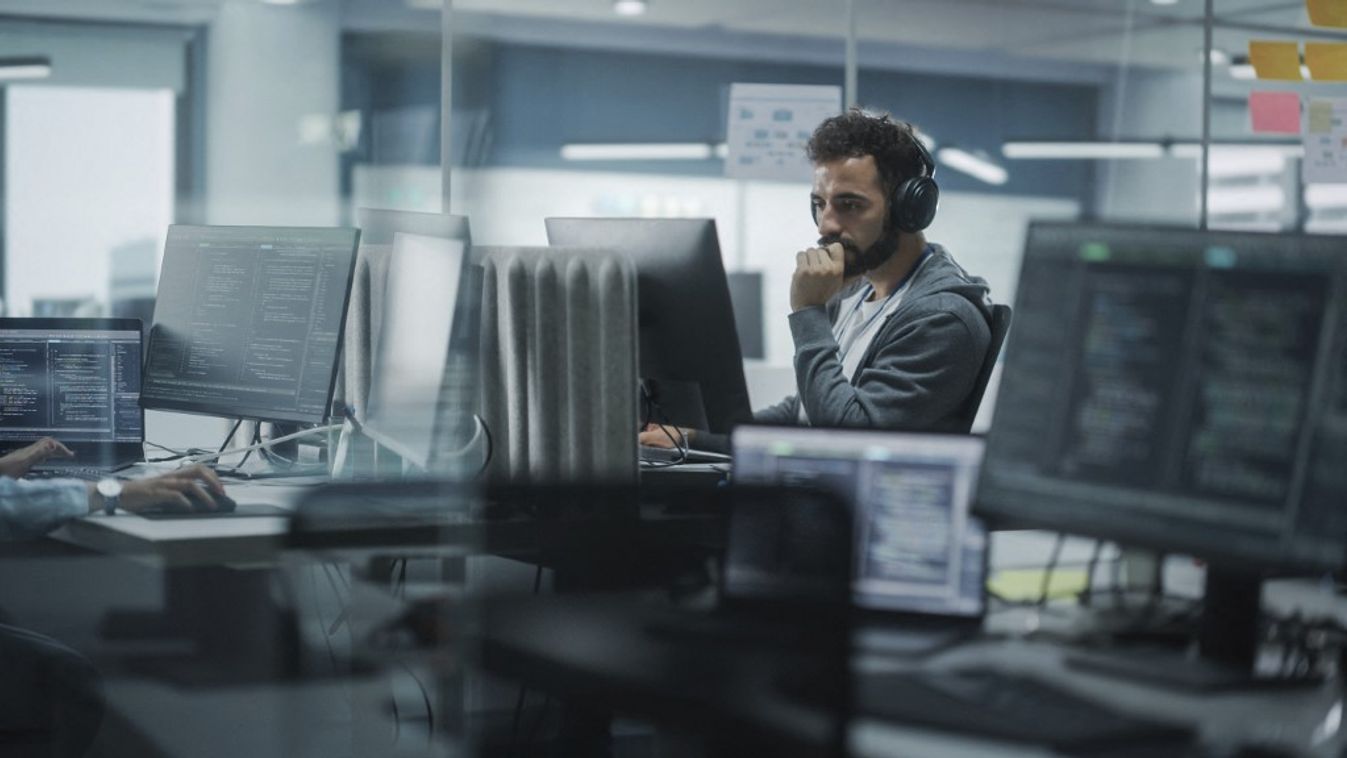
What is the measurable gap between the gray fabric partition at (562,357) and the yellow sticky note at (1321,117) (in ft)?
8.74

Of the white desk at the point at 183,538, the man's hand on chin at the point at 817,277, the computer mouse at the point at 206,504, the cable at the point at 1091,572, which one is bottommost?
the white desk at the point at 183,538

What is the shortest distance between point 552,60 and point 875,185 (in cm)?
335

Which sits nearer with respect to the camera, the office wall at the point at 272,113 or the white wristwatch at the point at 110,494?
the white wristwatch at the point at 110,494

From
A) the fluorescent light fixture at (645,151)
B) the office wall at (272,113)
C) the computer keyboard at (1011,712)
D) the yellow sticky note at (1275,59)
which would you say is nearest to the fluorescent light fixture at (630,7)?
the fluorescent light fixture at (645,151)

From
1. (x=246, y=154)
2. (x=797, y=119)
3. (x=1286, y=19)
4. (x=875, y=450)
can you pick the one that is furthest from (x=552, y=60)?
(x=875, y=450)

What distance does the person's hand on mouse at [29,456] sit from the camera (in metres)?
1.96

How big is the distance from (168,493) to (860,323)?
1.10 metres

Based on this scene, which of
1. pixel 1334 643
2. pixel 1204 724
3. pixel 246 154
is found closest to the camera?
pixel 1204 724

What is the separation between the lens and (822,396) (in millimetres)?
1977

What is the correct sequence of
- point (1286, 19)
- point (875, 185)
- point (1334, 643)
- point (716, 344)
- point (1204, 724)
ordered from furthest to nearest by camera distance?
point (1286, 19), point (875, 185), point (716, 344), point (1334, 643), point (1204, 724)

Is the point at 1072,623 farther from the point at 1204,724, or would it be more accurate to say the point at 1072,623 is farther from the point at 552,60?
the point at 552,60

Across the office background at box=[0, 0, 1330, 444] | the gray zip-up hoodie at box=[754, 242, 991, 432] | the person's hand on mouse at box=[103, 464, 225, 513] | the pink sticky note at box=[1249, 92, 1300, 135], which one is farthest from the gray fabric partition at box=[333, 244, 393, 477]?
the pink sticky note at box=[1249, 92, 1300, 135]

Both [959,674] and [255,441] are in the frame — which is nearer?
[959,674]

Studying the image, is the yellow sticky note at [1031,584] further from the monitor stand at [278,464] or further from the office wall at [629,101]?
the office wall at [629,101]
